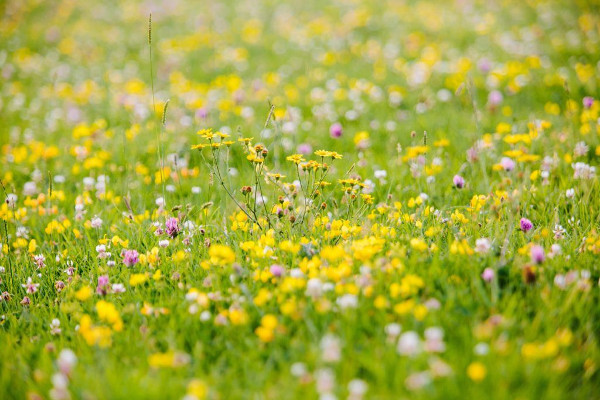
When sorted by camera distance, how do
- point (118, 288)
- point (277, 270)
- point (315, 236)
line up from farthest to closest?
1. point (315, 236)
2. point (118, 288)
3. point (277, 270)

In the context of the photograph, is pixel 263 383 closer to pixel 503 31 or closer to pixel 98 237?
pixel 98 237

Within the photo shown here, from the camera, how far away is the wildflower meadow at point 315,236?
1.91 m

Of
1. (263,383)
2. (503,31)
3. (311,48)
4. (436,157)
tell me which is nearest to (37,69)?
(311,48)

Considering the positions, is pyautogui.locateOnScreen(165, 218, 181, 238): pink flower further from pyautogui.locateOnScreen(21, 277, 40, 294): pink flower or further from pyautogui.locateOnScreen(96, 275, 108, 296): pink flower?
pyautogui.locateOnScreen(21, 277, 40, 294): pink flower

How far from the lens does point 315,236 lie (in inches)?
117

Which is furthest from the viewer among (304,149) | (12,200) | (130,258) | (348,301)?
(304,149)

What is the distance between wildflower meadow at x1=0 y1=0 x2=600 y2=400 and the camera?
1.91 m

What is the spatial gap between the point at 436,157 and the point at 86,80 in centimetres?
623

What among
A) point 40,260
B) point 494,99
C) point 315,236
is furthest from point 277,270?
point 494,99

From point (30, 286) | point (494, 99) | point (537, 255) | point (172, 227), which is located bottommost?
point (30, 286)

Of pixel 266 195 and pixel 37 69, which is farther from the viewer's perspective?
pixel 37 69

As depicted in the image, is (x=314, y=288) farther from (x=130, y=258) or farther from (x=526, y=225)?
(x=526, y=225)

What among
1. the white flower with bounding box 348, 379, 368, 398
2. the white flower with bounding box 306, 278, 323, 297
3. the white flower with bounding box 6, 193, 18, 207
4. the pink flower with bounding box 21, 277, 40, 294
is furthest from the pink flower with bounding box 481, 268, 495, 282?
the white flower with bounding box 6, 193, 18, 207

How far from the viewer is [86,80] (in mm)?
8039
